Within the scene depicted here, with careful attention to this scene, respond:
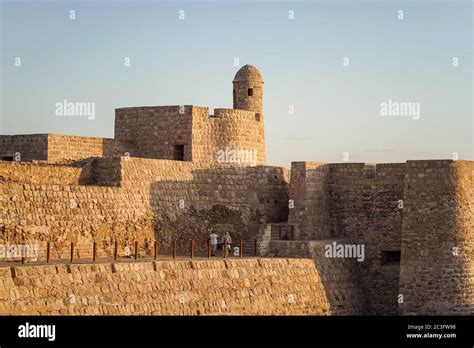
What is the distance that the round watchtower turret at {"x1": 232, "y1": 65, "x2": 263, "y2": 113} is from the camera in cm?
4250

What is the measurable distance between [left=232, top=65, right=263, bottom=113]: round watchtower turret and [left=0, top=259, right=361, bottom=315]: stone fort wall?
30.5 feet

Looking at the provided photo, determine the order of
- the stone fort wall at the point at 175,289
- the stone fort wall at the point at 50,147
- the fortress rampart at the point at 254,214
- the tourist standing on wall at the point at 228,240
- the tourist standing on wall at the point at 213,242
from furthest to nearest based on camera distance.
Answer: the stone fort wall at the point at 50,147, the tourist standing on wall at the point at 213,242, the tourist standing on wall at the point at 228,240, the fortress rampart at the point at 254,214, the stone fort wall at the point at 175,289

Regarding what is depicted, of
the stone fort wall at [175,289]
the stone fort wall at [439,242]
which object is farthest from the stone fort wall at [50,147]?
the stone fort wall at [439,242]

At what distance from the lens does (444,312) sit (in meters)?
34.2

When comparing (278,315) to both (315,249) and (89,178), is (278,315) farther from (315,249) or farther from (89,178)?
(89,178)

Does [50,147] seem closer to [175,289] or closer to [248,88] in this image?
[248,88]

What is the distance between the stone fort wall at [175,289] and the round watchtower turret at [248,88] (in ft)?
30.5

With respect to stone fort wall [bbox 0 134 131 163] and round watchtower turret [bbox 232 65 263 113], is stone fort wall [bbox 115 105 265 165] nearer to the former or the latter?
round watchtower turret [bbox 232 65 263 113]

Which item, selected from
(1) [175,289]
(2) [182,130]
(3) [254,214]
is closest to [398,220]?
(3) [254,214]

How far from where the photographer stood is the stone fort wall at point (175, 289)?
89.0 ft

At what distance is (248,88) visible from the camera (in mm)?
42562

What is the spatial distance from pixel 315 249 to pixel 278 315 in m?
3.18

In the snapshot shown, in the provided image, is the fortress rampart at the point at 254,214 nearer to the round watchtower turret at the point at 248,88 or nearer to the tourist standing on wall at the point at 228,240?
the tourist standing on wall at the point at 228,240
